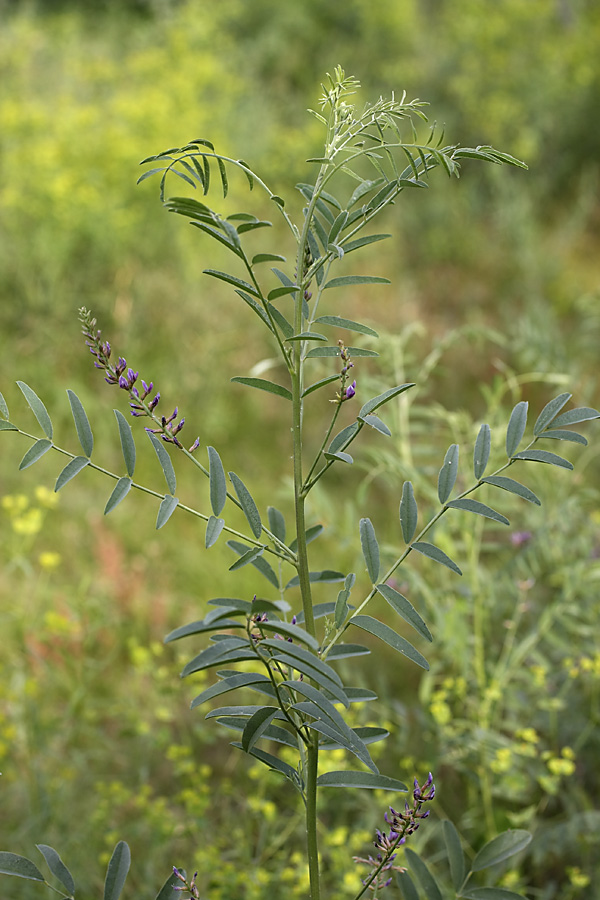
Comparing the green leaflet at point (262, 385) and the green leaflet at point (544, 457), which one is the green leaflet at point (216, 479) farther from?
the green leaflet at point (544, 457)

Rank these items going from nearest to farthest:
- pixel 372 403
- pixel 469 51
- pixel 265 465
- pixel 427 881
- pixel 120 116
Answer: pixel 372 403 → pixel 427 881 → pixel 265 465 → pixel 120 116 → pixel 469 51

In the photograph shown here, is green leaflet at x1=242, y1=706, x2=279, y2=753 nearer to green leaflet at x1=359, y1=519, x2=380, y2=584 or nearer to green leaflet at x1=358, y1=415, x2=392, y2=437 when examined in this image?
green leaflet at x1=359, y1=519, x2=380, y2=584

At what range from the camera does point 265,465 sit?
11.0 ft

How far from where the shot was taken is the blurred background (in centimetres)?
159

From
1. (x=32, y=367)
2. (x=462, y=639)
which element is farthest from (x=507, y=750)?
(x=32, y=367)

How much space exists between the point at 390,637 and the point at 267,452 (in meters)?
2.73

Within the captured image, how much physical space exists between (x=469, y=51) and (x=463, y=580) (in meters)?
6.94

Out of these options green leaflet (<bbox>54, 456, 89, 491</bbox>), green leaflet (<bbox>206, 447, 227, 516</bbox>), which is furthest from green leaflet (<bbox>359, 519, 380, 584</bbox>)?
green leaflet (<bbox>54, 456, 89, 491</bbox>)

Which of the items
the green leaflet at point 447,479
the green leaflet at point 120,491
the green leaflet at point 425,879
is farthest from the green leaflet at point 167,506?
the green leaflet at point 425,879

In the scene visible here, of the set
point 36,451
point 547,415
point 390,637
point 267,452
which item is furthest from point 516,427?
point 267,452

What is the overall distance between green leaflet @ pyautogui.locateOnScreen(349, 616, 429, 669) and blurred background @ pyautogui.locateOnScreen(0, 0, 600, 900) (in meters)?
0.48

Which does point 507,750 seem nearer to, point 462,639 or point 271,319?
point 462,639

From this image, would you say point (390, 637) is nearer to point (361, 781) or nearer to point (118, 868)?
point (361, 781)

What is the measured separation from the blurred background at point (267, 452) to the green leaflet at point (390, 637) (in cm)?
48
